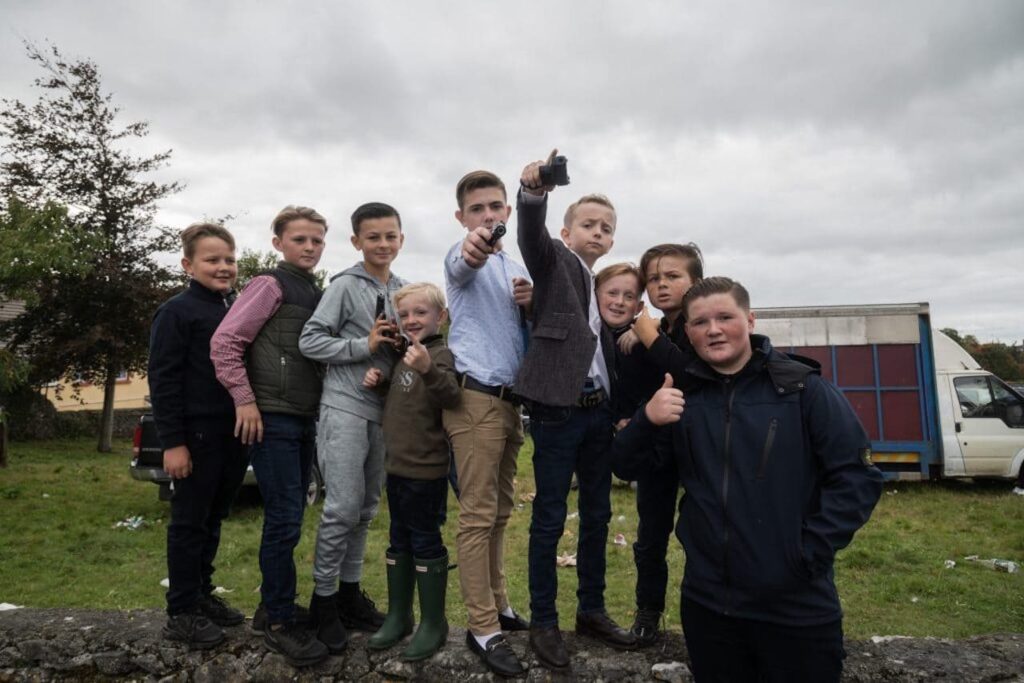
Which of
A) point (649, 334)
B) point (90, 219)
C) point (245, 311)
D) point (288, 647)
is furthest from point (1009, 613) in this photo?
point (90, 219)

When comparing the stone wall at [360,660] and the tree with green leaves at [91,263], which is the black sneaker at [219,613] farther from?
the tree with green leaves at [91,263]

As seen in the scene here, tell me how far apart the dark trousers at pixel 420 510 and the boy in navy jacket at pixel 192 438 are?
90 centimetres

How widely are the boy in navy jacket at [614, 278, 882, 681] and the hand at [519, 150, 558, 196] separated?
0.72m

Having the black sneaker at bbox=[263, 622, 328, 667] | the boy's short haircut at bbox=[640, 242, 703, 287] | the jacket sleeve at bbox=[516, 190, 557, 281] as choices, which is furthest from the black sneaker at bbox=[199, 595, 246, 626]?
the boy's short haircut at bbox=[640, 242, 703, 287]

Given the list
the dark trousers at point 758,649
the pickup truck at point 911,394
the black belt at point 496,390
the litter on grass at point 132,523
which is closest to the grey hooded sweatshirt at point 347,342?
the black belt at point 496,390

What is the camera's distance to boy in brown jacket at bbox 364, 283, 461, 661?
9.70ft

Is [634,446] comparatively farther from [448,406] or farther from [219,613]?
[219,613]

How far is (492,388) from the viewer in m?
2.89

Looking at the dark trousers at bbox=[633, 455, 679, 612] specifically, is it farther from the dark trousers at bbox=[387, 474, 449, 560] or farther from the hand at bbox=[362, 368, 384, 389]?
the hand at bbox=[362, 368, 384, 389]

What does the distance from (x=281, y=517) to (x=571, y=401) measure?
4.75 ft

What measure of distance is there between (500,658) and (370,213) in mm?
2132

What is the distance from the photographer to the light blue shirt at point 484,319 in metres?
2.94

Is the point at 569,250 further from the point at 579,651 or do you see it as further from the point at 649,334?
the point at 579,651

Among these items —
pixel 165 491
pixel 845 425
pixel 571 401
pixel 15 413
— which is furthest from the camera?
pixel 15 413
